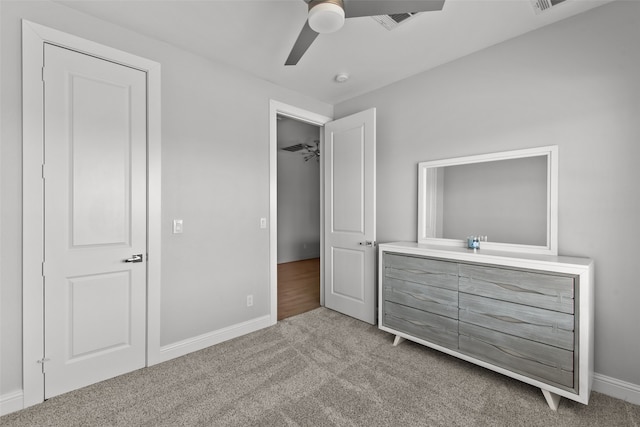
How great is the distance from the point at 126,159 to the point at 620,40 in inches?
141

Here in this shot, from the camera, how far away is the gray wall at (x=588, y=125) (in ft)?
6.00

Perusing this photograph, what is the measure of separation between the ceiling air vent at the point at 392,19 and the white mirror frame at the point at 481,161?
1.23 meters

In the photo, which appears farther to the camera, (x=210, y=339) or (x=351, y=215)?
(x=351, y=215)

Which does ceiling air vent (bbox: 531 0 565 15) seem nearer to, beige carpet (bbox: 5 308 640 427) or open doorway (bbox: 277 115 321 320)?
beige carpet (bbox: 5 308 640 427)

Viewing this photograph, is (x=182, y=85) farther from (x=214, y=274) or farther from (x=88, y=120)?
(x=214, y=274)

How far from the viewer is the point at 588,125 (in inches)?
77.1

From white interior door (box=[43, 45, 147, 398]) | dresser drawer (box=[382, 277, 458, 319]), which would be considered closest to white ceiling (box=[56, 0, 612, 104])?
white interior door (box=[43, 45, 147, 398])

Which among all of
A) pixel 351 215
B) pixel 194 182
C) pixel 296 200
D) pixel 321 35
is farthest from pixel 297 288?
pixel 321 35

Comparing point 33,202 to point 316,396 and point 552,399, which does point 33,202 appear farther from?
point 552,399

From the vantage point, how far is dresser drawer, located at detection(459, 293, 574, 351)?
1.74 meters

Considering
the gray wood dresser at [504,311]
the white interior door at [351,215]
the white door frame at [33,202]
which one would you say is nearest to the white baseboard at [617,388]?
the gray wood dresser at [504,311]

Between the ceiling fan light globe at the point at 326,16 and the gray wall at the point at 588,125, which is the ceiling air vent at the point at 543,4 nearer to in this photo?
the gray wall at the point at 588,125

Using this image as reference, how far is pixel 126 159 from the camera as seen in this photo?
2.17 meters

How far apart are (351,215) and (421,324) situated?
1354 mm
